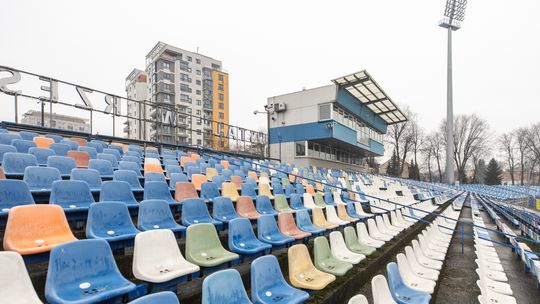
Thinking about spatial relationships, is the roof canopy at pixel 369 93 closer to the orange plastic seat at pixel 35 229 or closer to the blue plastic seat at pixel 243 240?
the blue plastic seat at pixel 243 240

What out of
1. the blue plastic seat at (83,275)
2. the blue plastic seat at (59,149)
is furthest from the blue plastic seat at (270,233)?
the blue plastic seat at (59,149)

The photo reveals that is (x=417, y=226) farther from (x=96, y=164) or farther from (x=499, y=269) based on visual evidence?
(x=96, y=164)

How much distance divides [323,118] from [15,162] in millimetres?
18314

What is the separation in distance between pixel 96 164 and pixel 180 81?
2100 inches

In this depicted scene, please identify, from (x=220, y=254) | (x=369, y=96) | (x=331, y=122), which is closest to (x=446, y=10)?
(x=369, y=96)

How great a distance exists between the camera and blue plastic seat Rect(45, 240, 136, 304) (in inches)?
80.3

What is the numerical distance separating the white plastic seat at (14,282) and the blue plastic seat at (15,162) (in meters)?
3.15

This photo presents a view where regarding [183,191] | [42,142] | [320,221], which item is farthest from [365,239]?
[42,142]

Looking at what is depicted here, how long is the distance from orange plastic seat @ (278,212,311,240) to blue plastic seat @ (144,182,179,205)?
64.3 inches

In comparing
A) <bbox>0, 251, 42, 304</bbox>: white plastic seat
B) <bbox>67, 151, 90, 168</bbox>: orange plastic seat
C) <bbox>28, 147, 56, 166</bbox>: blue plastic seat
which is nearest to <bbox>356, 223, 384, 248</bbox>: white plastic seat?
<bbox>0, 251, 42, 304</bbox>: white plastic seat

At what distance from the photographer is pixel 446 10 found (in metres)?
37.9

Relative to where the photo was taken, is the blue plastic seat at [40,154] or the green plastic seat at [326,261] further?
the blue plastic seat at [40,154]

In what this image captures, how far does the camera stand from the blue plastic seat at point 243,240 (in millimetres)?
3447

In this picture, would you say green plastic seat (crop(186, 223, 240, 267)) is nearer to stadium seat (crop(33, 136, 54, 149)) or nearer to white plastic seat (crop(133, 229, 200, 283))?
white plastic seat (crop(133, 229, 200, 283))
